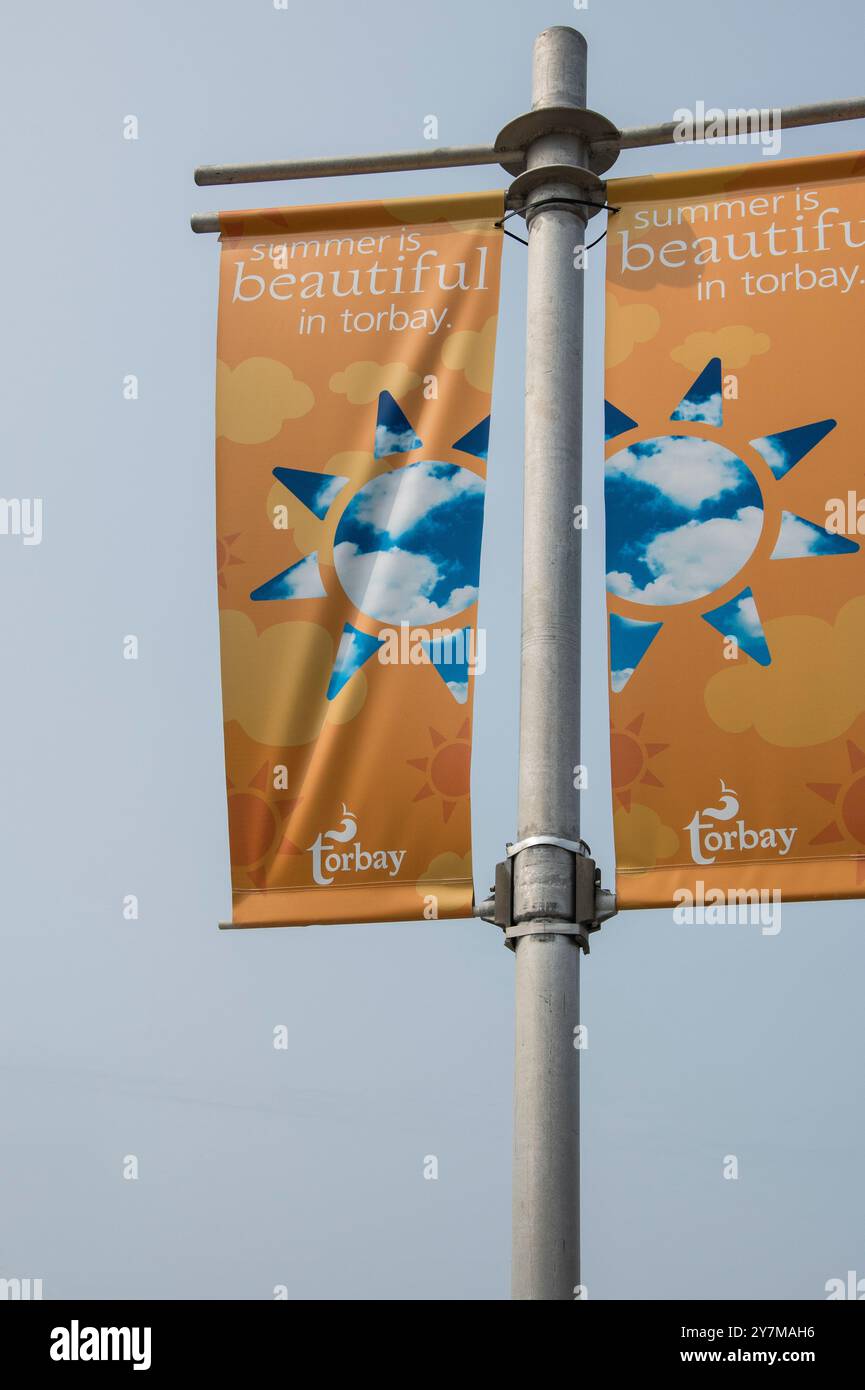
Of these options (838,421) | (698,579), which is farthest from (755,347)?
(698,579)

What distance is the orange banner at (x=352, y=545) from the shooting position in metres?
8.71

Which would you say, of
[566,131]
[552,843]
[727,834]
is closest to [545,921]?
[552,843]

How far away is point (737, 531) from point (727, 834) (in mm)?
1538

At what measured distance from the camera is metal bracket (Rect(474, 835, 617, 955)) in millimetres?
8125

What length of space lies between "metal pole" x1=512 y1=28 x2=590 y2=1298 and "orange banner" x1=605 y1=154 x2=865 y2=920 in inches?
9.9

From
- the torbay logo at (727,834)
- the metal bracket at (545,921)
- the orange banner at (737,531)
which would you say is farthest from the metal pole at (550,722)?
the torbay logo at (727,834)

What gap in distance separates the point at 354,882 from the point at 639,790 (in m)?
1.41

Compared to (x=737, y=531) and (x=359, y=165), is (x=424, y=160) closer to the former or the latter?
(x=359, y=165)

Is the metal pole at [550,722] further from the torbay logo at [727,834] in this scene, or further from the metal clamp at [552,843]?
the torbay logo at [727,834]

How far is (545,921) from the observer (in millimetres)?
8133

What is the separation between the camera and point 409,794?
868 centimetres

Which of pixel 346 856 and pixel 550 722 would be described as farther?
pixel 346 856

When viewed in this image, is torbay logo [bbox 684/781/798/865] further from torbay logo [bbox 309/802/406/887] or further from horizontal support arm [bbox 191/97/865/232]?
horizontal support arm [bbox 191/97/865/232]

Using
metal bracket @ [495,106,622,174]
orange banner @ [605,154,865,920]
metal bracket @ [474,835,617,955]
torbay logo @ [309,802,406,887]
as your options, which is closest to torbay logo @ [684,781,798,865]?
orange banner @ [605,154,865,920]
